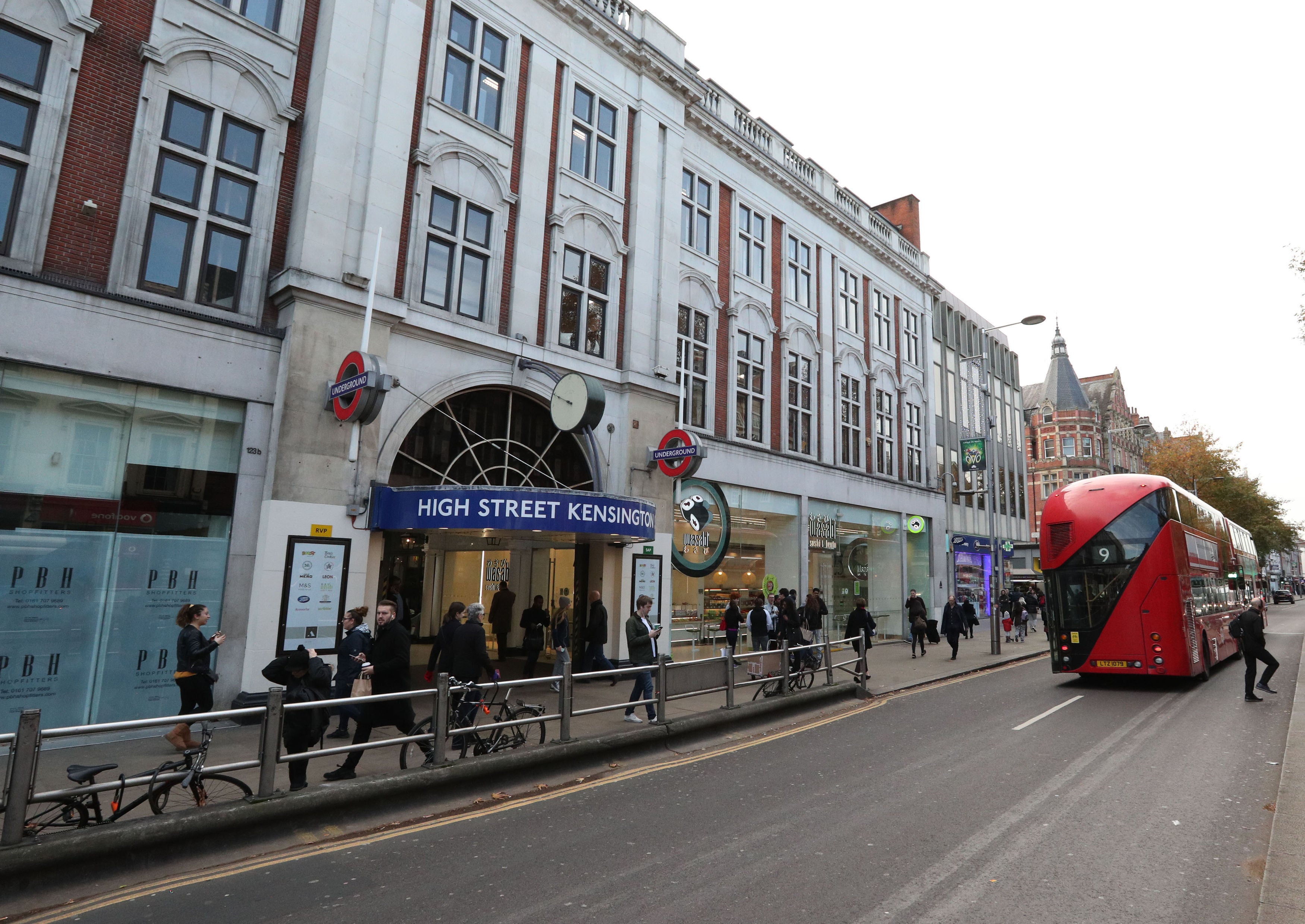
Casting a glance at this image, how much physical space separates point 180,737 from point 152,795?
109 inches

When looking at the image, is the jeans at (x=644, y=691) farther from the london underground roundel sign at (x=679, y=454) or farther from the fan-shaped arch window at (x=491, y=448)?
the london underground roundel sign at (x=679, y=454)

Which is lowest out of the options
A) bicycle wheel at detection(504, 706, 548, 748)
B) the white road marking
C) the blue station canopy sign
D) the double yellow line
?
the double yellow line

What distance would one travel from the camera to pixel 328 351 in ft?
39.7

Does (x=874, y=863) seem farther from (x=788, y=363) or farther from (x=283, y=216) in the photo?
(x=788, y=363)

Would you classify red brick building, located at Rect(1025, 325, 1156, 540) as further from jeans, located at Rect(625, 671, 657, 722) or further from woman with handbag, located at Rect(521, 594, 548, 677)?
jeans, located at Rect(625, 671, 657, 722)

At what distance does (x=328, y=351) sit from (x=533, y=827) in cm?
861

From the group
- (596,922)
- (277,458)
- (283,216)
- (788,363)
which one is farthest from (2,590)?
(788,363)

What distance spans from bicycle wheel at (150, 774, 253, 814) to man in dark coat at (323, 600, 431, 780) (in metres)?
1.12

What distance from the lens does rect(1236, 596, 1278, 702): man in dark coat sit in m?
13.1

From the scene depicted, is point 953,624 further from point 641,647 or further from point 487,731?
point 487,731

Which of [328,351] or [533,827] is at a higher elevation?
[328,351]

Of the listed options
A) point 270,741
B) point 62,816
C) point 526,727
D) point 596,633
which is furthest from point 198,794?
point 596,633

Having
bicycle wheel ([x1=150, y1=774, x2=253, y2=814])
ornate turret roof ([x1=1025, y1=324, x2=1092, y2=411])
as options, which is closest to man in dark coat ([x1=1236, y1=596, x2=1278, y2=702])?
bicycle wheel ([x1=150, y1=774, x2=253, y2=814])

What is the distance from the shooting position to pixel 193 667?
27.4ft
